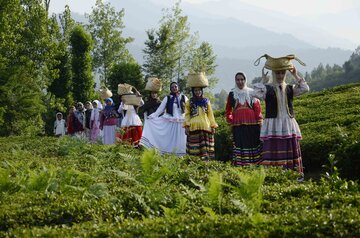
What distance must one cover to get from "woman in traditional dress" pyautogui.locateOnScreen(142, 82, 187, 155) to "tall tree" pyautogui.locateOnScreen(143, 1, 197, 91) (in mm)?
31016

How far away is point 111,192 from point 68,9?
114ft

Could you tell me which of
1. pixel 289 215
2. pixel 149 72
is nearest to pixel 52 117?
pixel 149 72

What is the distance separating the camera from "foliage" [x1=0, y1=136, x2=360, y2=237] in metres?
4.11

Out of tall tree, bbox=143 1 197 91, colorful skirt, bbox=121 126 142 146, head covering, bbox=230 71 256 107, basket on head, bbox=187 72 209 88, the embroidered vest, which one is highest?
tall tree, bbox=143 1 197 91

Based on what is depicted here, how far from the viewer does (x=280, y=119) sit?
30.4 feet

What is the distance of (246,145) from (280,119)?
4.34 ft

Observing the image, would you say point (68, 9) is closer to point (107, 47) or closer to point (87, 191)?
point (107, 47)

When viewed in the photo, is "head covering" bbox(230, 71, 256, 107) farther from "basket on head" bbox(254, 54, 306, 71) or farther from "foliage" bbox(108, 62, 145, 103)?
"foliage" bbox(108, 62, 145, 103)

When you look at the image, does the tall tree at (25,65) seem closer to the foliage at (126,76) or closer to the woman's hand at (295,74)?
the foliage at (126,76)

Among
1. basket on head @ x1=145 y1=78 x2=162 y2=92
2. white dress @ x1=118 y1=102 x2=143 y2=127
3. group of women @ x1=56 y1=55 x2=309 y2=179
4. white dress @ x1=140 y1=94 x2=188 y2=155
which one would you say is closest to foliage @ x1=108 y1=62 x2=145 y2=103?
white dress @ x1=118 y1=102 x2=143 y2=127

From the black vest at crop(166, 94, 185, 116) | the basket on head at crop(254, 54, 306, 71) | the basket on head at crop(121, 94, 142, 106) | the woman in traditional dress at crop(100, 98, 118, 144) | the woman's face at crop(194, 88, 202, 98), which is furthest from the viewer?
the woman in traditional dress at crop(100, 98, 118, 144)

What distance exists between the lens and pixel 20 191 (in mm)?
6410

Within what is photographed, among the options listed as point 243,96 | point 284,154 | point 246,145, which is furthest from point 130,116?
point 284,154

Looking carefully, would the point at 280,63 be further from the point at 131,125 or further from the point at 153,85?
the point at 131,125
